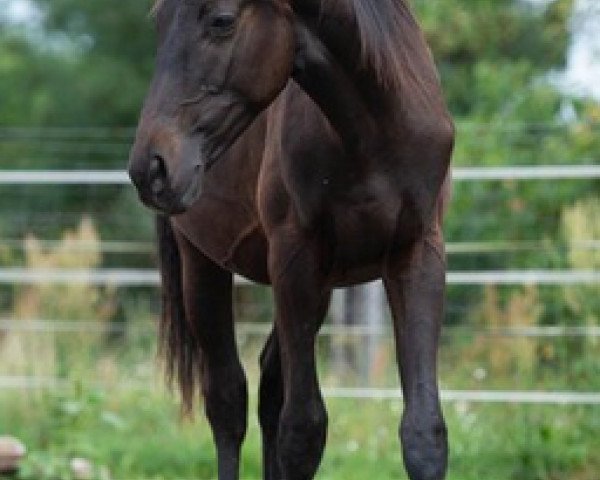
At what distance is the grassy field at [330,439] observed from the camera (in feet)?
23.0

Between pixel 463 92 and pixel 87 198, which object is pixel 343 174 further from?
pixel 463 92

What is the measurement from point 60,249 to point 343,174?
5.01 m

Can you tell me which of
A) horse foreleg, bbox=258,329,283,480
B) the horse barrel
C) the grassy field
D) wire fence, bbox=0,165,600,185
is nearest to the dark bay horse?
horse foreleg, bbox=258,329,283,480

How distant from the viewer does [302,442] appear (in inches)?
194

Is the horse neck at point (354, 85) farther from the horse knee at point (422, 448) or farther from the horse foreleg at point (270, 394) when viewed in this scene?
the horse foreleg at point (270, 394)

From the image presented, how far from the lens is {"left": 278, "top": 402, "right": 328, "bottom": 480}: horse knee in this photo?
4.89 metres

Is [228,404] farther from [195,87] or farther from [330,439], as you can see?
[195,87]

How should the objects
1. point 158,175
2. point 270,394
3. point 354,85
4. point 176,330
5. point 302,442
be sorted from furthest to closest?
point 176,330 → point 270,394 → point 302,442 → point 354,85 → point 158,175

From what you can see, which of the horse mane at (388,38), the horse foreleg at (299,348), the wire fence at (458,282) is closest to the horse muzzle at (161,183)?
the horse mane at (388,38)

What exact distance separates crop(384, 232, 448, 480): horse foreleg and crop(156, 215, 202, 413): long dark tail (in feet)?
5.48

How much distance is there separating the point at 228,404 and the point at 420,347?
5.18 feet

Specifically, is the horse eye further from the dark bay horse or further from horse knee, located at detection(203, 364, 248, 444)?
horse knee, located at detection(203, 364, 248, 444)

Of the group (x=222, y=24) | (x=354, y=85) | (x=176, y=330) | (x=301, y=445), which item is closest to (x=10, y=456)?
(x=176, y=330)

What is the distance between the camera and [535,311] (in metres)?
8.18
